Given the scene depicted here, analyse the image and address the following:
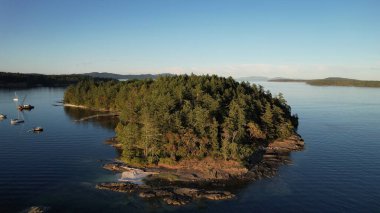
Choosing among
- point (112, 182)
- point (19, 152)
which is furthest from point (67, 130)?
point (112, 182)

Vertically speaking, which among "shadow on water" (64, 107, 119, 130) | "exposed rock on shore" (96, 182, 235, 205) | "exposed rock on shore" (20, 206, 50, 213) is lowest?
"exposed rock on shore" (20, 206, 50, 213)

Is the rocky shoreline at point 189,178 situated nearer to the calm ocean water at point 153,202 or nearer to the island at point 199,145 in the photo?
the island at point 199,145

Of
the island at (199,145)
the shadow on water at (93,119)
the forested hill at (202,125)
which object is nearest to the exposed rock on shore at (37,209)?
the island at (199,145)

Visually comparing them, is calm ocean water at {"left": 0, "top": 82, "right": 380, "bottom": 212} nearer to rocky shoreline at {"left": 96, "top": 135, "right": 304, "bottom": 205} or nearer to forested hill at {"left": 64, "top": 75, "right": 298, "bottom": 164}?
rocky shoreline at {"left": 96, "top": 135, "right": 304, "bottom": 205}

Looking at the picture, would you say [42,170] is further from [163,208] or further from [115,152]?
[163,208]

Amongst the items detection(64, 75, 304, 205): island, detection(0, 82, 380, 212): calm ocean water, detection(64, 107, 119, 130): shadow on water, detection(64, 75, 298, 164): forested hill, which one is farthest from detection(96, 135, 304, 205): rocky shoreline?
detection(64, 107, 119, 130): shadow on water

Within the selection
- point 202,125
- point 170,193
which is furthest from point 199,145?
point 170,193

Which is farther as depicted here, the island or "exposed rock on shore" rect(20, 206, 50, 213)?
the island
